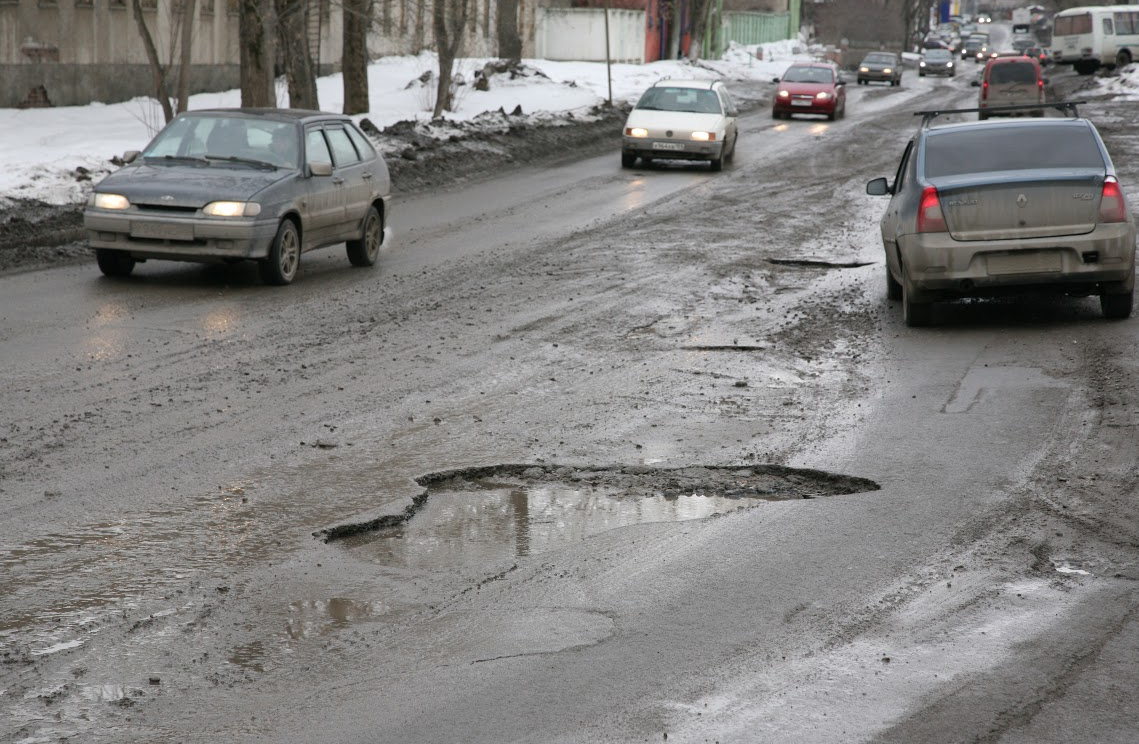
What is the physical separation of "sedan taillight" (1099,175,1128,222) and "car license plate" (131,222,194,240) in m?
7.54

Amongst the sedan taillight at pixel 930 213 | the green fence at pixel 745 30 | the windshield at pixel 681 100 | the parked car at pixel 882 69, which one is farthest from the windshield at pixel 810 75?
the green fence at pixel 745 30

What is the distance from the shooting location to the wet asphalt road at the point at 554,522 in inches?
168

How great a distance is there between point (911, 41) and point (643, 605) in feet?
390

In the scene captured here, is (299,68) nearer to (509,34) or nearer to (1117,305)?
(1117,305)

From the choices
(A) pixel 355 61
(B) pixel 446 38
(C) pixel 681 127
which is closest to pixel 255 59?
(A) pixel 355 61

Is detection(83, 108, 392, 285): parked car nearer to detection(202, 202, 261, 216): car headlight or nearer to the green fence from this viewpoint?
detection(202, 202, 261, 216): car headlight

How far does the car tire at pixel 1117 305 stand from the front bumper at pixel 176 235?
7111 millimetres

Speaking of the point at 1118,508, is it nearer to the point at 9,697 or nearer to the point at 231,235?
the point at 9,697

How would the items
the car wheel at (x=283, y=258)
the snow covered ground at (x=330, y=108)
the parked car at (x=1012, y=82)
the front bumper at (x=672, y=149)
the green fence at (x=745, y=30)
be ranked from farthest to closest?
the green fence at (x=745, y=30), the parked car at (x=1012, y=82), the front bumper at (x=672, y=149), the snow covered ground at (x=330, y=108), the car wheel at (x=283, y=258)

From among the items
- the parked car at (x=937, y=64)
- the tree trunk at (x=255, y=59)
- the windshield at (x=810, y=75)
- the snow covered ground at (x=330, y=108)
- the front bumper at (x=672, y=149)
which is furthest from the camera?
the parked car at (x=937, y=64)

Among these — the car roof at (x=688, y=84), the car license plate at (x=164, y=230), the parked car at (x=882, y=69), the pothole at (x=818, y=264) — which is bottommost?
the pothole at (x=818, y=264)

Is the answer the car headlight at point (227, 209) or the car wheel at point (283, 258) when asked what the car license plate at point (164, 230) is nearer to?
the car headlight at point (227, 209)

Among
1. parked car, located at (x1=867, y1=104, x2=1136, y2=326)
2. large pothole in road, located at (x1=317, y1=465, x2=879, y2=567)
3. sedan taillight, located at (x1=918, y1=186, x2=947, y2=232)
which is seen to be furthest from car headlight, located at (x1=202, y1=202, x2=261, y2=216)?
large pothole in road, located at (x1=317, y1=465, x2=879, y2=567)

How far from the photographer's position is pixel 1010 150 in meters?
11.3
